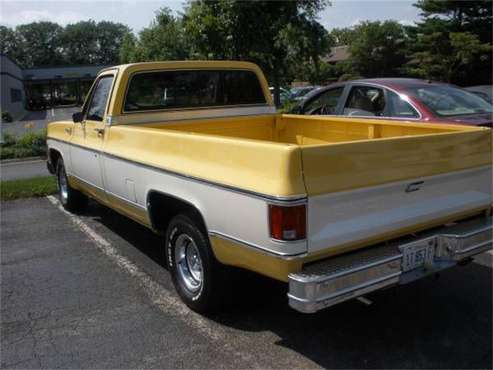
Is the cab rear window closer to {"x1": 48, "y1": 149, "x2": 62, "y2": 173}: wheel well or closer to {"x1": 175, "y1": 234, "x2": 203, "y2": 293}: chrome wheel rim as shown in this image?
{"x1": 175, "y1": 234, "x2": 203, "y2": 293}: chrome wheel rim

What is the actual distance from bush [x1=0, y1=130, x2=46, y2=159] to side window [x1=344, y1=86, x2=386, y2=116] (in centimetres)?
1036

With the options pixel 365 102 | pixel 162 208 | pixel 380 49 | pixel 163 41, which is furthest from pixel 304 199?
pixel 380 49

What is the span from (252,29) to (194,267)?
1262 centimetres

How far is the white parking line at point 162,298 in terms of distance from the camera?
372cm

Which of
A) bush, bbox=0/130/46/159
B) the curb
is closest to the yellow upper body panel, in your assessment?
the curb

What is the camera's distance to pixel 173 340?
3.67 m

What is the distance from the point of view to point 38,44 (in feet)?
391

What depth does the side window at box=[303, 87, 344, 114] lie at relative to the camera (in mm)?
8065

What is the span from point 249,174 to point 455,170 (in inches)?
61.1

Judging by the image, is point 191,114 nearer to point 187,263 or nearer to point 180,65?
point 180,65

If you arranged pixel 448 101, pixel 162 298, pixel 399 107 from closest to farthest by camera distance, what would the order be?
1. pixel 162 298
2. pixel 399 107
3. pixel 448 101

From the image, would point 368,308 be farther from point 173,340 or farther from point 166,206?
point 166,206

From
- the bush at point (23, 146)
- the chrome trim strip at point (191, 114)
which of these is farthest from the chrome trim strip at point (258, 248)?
the bush at point (23, 146)

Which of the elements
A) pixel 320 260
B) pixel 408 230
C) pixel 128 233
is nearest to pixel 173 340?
pixel 320 260
